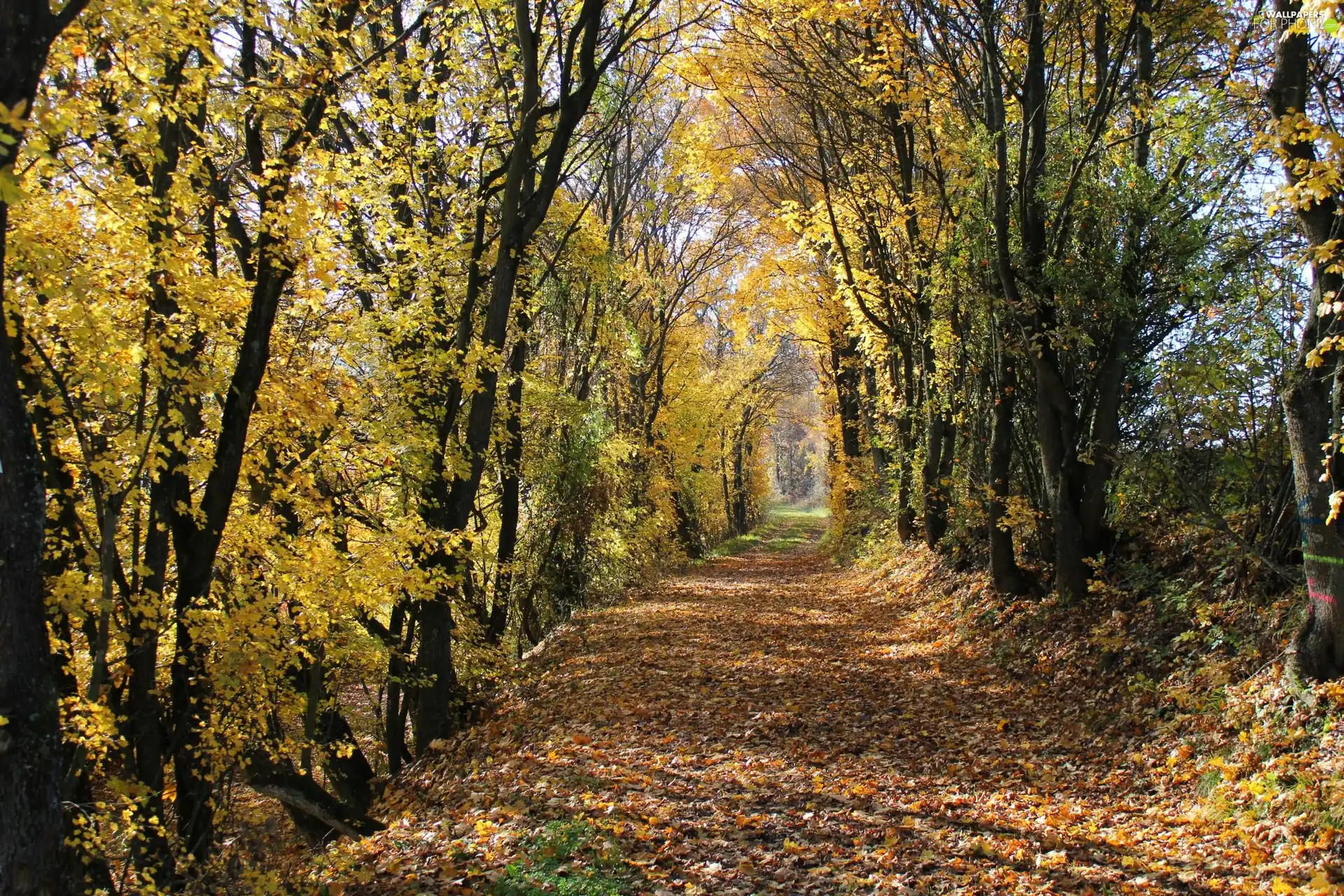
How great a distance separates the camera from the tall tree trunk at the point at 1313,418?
16.8ft

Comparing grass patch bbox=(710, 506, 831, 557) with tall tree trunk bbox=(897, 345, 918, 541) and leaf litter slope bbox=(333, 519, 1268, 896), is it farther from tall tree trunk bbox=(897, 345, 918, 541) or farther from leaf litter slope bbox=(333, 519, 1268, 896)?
leaf litter slope bbox=(333, 519, 1268, 896)

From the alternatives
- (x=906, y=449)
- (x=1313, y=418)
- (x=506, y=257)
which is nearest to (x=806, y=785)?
(x=1313, y=418)

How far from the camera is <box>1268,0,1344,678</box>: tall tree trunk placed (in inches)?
201

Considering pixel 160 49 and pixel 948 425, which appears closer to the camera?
pixel 160 49

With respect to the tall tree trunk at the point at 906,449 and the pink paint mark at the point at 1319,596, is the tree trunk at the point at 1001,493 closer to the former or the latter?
the tall tree trunk at the point at 906,449

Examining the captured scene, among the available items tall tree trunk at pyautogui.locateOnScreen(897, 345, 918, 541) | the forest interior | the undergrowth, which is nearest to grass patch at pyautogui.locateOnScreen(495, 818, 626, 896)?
the forest interior

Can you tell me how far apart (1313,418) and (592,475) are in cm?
1038

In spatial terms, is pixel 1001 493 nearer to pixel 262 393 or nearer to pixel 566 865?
pixel 566 865

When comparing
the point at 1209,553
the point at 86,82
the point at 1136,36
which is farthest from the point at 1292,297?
the point at 86,82

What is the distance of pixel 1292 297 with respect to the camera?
243 inches

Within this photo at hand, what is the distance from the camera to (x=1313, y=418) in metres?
5.36

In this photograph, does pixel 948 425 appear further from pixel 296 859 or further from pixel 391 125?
pixel 296 859

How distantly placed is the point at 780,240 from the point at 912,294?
278 inches

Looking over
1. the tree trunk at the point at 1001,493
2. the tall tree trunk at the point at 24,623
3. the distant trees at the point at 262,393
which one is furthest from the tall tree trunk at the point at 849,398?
the tall tree trunk at the point at 24,623
